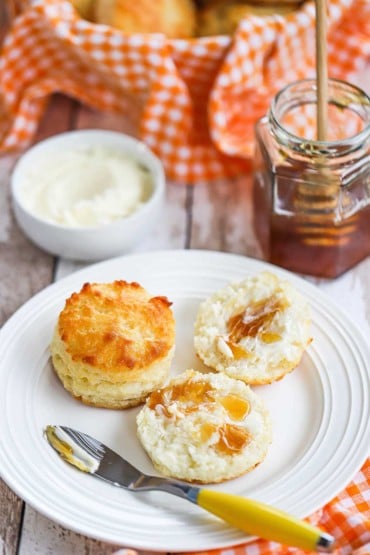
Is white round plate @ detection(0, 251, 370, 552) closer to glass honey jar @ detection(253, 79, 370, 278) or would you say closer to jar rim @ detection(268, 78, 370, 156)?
glass honey jar @ detection(253, 79, 370, 278)

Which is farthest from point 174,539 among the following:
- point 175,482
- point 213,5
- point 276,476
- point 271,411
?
point 213,5

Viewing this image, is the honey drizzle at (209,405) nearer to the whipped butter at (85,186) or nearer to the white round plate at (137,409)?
the white round plate at (137,409)

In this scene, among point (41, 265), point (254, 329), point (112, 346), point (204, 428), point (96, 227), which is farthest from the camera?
point (41, 265)

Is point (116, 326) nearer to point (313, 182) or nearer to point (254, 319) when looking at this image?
point (254, 319)

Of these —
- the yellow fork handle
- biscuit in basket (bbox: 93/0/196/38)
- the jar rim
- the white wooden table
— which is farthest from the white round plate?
biscuit in basket (bbox: 93/0/196/38)

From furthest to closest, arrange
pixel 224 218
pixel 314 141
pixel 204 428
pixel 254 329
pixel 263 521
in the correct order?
1. pixel 224 218
2. pixel 314 141
3. pixel 254 329
4. pixel 204 428
5. pixel 263 521

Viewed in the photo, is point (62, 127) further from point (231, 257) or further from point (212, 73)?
point (231, 257)

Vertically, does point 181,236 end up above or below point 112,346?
below

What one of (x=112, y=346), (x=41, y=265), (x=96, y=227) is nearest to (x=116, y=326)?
(x=112, y=346)
